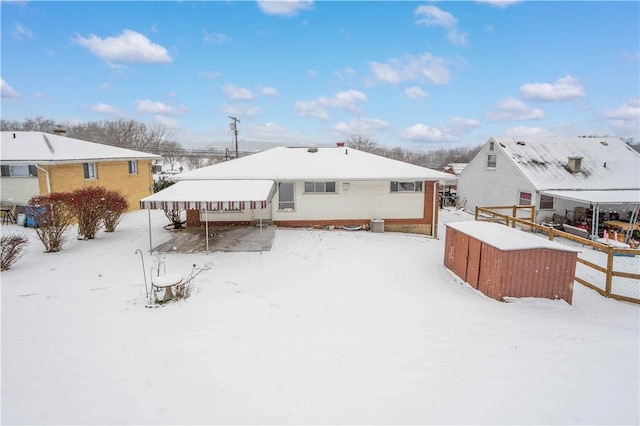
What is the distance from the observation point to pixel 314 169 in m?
16.1

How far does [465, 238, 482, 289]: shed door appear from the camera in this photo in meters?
9.12

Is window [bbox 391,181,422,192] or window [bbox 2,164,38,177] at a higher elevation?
window [bbox 2,164,38,177]

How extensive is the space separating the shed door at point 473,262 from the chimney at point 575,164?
17686mm

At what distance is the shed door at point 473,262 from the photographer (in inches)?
359

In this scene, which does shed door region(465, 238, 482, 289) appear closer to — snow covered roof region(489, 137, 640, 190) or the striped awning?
the striped awning

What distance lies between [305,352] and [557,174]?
22.7m

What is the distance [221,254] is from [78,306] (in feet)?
14.6

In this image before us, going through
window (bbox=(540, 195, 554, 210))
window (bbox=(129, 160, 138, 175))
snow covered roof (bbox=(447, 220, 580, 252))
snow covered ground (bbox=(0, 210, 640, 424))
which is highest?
window (bbox=(129, 160, 138, 175))

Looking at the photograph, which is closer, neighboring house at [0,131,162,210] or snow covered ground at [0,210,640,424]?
snow covered ground at [0,210,640,424]

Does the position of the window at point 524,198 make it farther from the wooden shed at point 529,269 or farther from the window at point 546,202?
the wooden shed at point 529,269

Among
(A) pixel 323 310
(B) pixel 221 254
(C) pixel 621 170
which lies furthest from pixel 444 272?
(C) pixel 621 170

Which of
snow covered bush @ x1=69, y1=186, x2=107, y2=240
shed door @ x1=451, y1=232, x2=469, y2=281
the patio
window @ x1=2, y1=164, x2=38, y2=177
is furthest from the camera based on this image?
window @ x1=2, y1=164, x2=38, y2=177

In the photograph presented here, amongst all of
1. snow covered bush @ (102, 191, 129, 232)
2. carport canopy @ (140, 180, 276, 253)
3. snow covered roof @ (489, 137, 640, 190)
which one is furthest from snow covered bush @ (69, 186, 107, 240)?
snow covered roof @ (489, 137, 640, 190)

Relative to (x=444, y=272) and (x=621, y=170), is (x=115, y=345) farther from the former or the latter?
(x=621, y=170)
